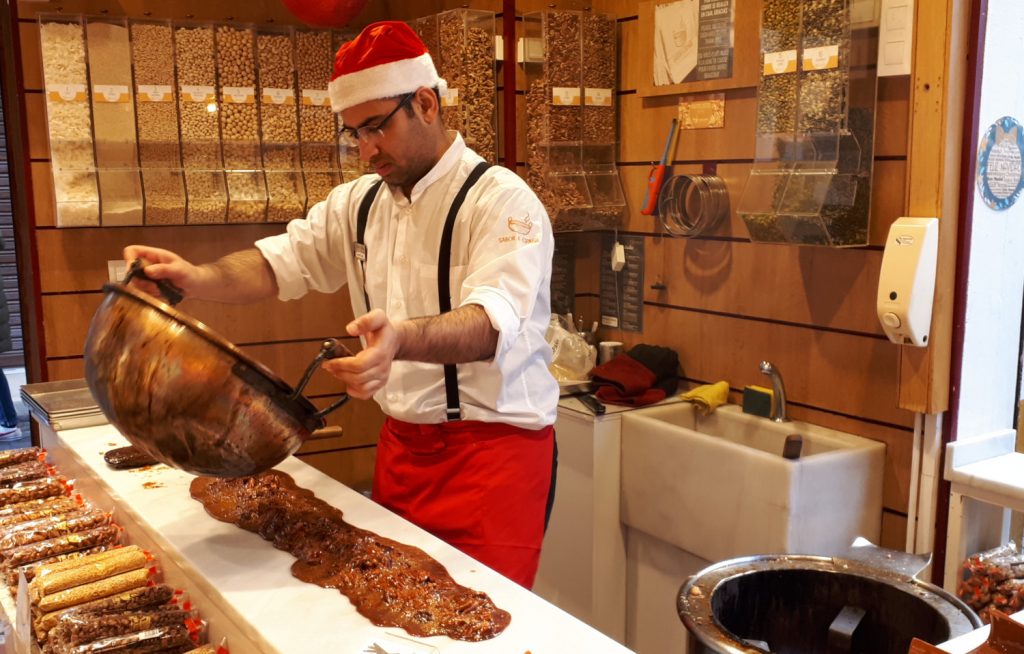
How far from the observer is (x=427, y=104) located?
2.21m

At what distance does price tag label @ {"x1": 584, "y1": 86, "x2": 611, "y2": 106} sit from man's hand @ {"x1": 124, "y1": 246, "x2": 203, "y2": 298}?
2.22 m

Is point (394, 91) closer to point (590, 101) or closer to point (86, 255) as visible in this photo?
point (590, 101)

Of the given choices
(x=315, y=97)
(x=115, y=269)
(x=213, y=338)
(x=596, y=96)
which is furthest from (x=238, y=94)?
(x=213, y=338)

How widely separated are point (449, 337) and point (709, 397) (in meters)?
1.91

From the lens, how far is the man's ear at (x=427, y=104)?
7.15 ft

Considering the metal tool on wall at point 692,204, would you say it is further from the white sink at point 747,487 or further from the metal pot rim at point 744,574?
the metal pot rim at point 744,574

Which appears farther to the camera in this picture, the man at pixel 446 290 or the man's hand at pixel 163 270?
the man at pixel 446 290

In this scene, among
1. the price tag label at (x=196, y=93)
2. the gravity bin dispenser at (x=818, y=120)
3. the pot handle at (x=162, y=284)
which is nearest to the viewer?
the pot handle at (x=162, y=284)

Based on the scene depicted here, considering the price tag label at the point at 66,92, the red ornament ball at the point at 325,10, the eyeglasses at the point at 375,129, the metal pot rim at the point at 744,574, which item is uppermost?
the red ornament ball at the point at 325,10

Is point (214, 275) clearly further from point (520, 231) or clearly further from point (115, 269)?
point (115, 269)

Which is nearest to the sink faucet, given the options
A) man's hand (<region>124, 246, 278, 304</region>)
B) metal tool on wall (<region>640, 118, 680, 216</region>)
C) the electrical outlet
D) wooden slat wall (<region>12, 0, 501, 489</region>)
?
metal tool on wall (<region>640, 118, 680, 216</region>)

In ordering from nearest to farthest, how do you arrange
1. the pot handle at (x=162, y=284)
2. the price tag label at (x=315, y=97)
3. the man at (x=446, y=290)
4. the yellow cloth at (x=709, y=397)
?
the pot handle at (x=162, y=284), the man at (x=446, y=290), the yellow cloth at (x=709, y=397), the price tag label at (x=315, y=97)

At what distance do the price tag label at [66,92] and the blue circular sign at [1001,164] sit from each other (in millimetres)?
2993

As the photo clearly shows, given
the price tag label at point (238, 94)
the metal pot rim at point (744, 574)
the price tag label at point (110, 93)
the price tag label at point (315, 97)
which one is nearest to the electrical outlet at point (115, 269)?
the price tag label at point (110, 93)
